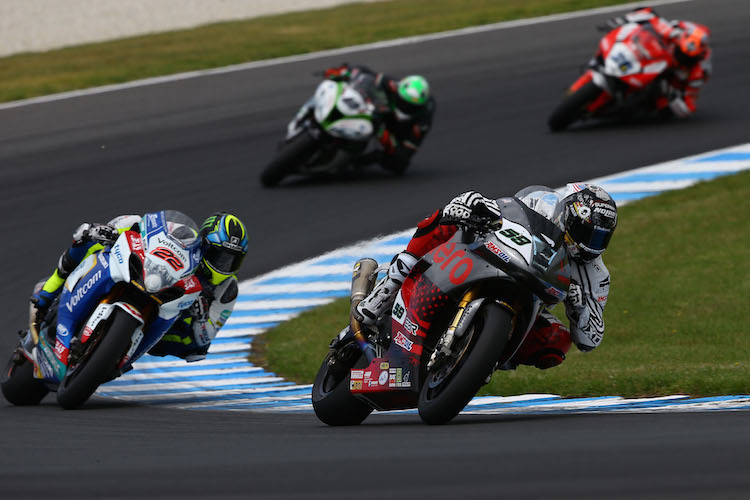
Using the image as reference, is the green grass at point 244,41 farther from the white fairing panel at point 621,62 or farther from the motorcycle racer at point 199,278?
the motorcycle racer at point 199,278

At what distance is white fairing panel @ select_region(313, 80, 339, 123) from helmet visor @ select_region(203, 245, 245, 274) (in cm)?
668

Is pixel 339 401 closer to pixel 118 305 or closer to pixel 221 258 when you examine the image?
pixel 118 305

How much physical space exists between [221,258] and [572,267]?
260cm

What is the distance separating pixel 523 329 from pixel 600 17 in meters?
16.1

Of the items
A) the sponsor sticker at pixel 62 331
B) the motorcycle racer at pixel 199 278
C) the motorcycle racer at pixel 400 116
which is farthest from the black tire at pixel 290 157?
the sponsor sticker at pixel 62 331

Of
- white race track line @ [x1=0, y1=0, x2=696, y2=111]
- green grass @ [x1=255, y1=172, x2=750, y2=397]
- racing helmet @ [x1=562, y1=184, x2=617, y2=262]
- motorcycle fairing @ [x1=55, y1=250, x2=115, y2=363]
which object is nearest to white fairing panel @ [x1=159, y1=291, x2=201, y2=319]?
motorcycle fairing @ [x1=55, y1=250, x2=115, y2=363]

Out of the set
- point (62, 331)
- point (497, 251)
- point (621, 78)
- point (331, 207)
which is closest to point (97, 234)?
point (62, 331)

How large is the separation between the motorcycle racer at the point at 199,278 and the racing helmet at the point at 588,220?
254cm

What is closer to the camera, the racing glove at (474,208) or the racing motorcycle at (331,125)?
the racing glove at (474,208)

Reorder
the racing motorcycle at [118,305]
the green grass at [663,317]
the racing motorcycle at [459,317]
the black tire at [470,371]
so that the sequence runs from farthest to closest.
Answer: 1. the green grass at [663,317]
2. the racing motorcycle at [118,305]
3. the racing motorcycle at [459,317]
4. the black tire at [470,371]

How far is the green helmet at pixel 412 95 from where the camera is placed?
49.5 feet

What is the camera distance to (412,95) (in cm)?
1509

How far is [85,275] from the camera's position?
27.0ft

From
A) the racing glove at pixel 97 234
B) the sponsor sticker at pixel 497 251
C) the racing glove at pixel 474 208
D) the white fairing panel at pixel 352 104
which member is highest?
the racing glove at pixel 474 208
